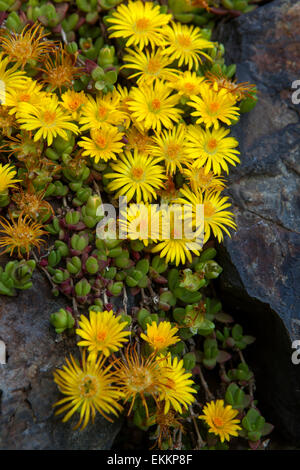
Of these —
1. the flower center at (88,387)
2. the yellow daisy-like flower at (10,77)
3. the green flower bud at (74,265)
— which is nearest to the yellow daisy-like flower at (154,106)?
the yellow daisy-like flower at (10,77)

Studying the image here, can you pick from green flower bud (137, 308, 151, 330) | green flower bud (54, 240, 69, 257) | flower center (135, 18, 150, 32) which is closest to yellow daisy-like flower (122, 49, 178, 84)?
flower center (135, 18, 150, 32)

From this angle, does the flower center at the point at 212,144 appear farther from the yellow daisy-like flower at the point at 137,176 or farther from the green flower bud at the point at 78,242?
the green flower bud at the point at 78,242

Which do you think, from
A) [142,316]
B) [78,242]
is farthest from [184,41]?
[142,316]

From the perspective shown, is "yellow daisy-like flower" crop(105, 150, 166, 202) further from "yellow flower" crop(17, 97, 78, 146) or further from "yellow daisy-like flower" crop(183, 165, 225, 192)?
"yellow flower" crop(17, 97, 78, 146)

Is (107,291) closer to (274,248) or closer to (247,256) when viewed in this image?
(247,256)
